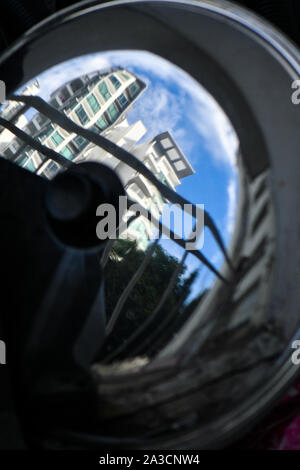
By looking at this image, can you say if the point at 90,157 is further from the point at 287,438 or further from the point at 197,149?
the point at 287,438

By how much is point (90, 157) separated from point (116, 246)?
0.15 m

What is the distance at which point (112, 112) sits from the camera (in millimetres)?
494

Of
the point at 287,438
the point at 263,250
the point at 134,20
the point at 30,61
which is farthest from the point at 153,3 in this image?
the point at 287,438

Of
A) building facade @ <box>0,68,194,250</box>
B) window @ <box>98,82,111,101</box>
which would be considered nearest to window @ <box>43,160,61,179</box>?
building facade @ <box>0,68,194,250</box>

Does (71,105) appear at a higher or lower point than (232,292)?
higher

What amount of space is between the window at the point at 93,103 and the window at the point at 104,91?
12mm

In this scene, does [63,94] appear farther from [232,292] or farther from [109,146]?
[232,292]

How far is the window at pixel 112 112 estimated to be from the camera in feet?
1.60

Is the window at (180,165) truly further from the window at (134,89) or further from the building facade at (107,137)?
the window at (134,89)

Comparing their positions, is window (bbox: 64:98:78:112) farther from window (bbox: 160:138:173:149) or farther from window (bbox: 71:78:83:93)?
window (bbox: 160:138:173:149)

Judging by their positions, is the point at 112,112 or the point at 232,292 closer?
the point at 232,292

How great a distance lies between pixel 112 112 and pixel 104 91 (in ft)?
0.08

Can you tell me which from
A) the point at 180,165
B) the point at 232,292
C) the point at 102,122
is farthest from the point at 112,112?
the point at 232,292

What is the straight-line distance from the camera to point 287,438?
1.87 ft
